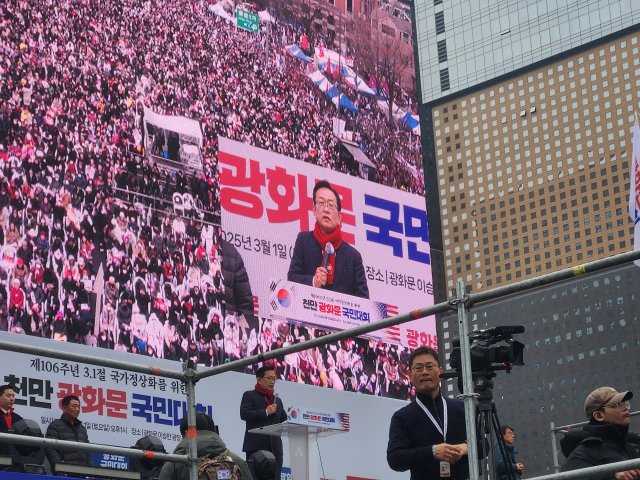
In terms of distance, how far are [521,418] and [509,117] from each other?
2922 cm

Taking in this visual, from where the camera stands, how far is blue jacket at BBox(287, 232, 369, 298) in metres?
12.3

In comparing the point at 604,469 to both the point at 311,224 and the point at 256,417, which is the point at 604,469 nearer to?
the point at 256,417

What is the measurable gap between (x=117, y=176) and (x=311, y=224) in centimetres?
279

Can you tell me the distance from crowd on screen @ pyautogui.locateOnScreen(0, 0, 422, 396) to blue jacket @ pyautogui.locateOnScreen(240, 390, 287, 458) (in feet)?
10.0

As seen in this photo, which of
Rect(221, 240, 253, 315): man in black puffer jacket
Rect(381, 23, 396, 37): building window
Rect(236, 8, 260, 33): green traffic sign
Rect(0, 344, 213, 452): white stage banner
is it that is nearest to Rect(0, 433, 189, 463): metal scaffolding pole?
Rect(0, 344, 213, 452): white stage banner

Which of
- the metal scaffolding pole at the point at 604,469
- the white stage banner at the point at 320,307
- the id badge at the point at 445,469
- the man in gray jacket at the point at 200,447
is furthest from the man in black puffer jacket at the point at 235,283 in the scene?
the metal scaffolding pole at the point at 604,469

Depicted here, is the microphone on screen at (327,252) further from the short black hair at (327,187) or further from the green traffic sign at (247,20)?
the green traffic sign at (247,20)

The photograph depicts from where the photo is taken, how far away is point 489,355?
4.09 meters

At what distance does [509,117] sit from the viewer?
98562 mm

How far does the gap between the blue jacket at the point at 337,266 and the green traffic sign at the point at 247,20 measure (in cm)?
274

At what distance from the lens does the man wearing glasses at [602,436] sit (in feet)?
13.0

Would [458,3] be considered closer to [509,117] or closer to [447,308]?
[509,117]

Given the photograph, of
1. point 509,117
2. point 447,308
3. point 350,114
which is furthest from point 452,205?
point 447,308

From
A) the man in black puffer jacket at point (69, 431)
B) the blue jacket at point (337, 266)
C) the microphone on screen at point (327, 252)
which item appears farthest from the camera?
the microphone on screen at point (327, 252)
